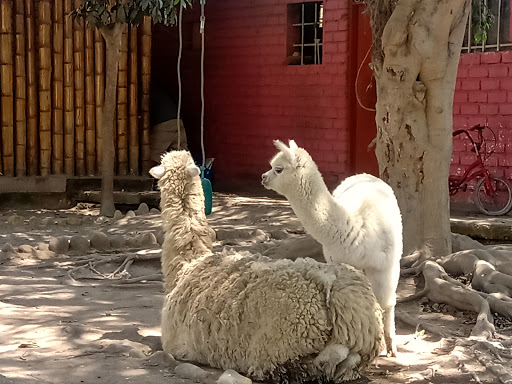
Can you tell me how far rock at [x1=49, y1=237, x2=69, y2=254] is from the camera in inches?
311

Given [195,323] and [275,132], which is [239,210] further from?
[195,323]

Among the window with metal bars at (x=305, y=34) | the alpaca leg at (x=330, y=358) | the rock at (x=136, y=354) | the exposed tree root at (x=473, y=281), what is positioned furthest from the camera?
the window with metal bars at (x=305, y=34)

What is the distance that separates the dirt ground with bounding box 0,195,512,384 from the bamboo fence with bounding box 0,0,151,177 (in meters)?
2.22

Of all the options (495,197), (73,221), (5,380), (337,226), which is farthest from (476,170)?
(5,380)

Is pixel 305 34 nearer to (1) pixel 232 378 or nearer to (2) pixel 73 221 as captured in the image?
(2) pixel 73 221

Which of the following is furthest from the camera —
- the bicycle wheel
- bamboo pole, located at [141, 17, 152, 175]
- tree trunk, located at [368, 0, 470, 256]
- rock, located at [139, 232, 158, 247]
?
bamboo pole, located at [141, 17, 152, 175]

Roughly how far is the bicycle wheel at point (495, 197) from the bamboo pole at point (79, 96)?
5.48 m

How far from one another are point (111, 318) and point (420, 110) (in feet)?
10.1

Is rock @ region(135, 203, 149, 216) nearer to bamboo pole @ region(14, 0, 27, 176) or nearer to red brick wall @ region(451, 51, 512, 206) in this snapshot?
bamboo pole @ region(14, 0, 27, 176)

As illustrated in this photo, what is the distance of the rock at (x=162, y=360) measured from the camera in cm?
418

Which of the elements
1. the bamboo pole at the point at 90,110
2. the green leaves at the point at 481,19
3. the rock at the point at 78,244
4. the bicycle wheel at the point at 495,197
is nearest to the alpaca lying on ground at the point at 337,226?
the rock at the point at 78,244

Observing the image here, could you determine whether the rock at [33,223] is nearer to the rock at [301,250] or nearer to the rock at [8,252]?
the rock at [8,252]

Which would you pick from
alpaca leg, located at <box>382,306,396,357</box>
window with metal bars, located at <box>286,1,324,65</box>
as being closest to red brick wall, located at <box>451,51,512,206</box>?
window with metal bars, located at <box>286,1,324,65</box>

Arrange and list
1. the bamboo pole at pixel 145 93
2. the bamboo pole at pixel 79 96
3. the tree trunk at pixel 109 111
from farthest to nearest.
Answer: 1. the bamboo pole at pixel 145 93
2. the bamboo pole at pixel 79 96
3. the tree trunk at pixel 109 111
